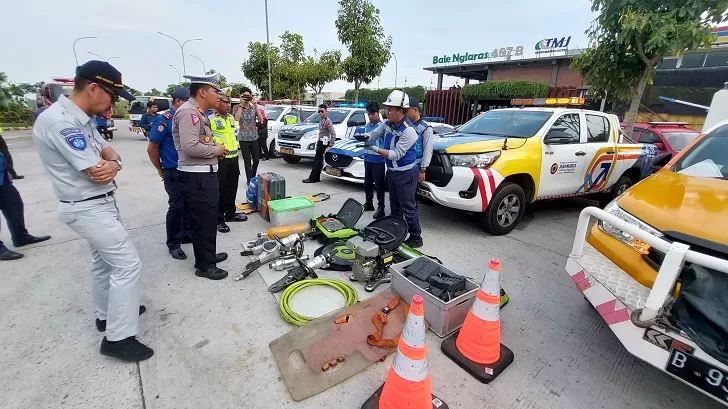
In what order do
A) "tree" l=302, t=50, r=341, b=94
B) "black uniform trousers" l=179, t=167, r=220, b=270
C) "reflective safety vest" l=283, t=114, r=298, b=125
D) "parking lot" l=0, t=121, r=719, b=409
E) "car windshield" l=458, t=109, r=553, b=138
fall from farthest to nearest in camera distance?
"tree" l=302, t=50, r=341, b=94 < "reflective safety vest" l=283, t=114, r=298, b=125 < "car windshield" l=458, t=109, r=553, b=138 < "black uniform trousers" l=179, t=167, r=220, b=270 < "parking lot" l=0, t=121, r=719, b=409

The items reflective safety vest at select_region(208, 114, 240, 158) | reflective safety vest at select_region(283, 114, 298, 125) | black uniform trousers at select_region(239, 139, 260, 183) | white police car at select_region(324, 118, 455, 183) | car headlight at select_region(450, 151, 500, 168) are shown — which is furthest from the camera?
reflective safety vest at select_region(283, 114, 298, 125)

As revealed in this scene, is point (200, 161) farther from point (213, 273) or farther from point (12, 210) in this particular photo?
point (12, 210)

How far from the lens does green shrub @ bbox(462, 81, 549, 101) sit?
1917 centimetres

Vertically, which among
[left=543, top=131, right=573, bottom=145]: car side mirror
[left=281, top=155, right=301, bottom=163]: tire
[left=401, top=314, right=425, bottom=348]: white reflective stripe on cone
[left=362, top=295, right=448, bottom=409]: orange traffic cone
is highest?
[left=543, top=131, right=573, bottom=145]: car side mirror

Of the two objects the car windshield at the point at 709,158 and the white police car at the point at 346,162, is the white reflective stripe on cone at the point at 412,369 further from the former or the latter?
the white police car at the point at 346,162

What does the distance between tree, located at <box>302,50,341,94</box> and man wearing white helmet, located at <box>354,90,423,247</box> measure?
22.3 m

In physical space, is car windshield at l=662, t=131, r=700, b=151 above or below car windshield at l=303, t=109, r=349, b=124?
below

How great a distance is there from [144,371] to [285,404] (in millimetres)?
983

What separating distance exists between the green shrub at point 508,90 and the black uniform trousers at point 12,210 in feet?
70.2

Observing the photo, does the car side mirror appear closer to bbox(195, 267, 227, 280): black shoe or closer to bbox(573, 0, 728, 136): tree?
bbox(573, 0, 728, 136): tree

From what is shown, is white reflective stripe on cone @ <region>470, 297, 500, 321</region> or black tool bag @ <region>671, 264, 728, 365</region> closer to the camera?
black tool bag @ <region>671, 264, 728, 365</region>

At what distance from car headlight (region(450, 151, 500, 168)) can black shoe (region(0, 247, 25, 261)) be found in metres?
5.02

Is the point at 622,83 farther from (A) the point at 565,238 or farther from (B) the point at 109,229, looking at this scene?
(B) the point at 109,229

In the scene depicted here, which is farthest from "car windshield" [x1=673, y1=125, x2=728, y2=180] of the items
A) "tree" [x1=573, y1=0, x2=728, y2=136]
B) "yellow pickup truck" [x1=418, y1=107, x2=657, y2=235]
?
"tree" [x1=573, y1=0, x2=728, y2=136]
